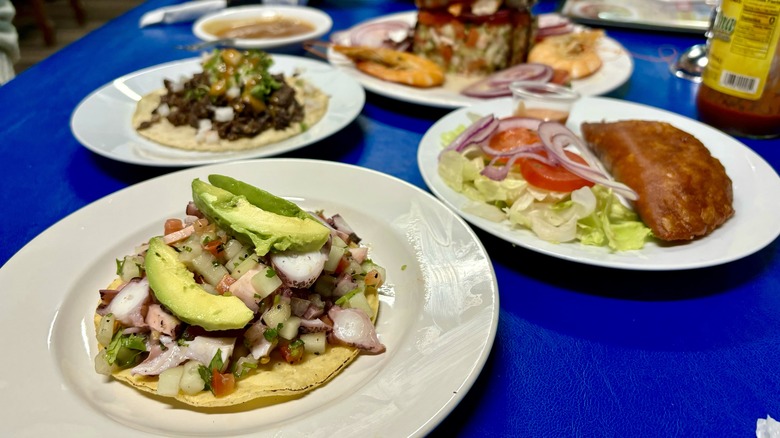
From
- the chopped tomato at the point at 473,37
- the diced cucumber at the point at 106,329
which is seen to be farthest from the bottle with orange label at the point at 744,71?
the diced cucumber at the point at 106,329

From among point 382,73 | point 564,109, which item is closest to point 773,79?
point 564,109

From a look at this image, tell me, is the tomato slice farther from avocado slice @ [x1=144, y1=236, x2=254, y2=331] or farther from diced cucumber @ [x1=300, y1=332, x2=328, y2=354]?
avocado slice @ [x1=144, y1=236, x2=254, y2=331]

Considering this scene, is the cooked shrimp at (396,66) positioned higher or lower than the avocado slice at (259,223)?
lower

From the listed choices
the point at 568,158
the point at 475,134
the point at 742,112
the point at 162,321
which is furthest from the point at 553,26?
the point at 162,321

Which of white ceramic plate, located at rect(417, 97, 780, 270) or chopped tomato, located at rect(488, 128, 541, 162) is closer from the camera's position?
white ceramic plate, located at rect(417, 97, 780, 270)

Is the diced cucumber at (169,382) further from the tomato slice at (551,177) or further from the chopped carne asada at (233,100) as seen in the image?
the chopped carne asada at (233,100)

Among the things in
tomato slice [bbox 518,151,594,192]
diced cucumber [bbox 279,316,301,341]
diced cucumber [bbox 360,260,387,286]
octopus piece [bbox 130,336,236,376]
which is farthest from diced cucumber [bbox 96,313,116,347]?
tomato slice [bbox 518,151,594,192]

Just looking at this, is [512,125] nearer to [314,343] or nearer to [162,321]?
[314,343]
